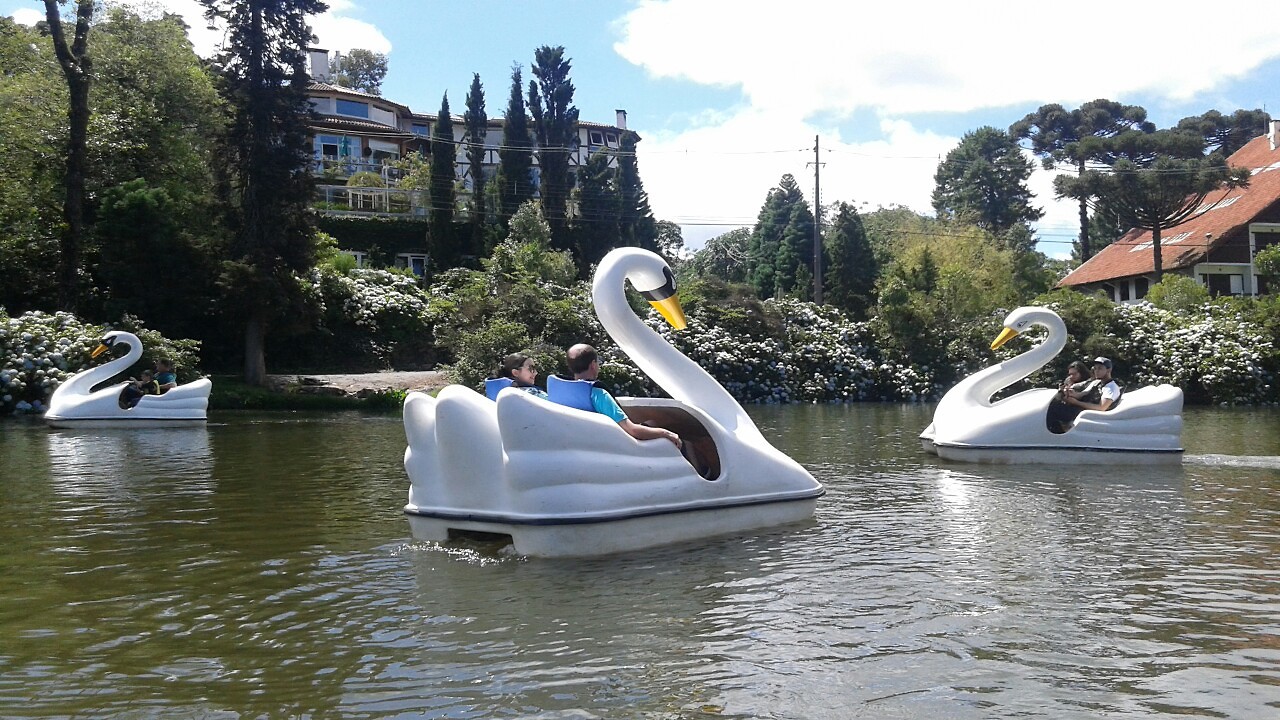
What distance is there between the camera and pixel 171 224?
2878 cm

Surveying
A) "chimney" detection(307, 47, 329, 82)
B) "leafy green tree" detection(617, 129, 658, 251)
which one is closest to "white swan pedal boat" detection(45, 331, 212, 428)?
"leafy green tree" detection(617, 129, 658, 251)

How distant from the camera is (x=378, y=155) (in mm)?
62219

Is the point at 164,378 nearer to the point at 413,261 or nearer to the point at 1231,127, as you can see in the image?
the point at 413,261

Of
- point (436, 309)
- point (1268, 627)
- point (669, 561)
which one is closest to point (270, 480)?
point (669, 561)

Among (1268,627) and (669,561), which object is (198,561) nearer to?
(669,561)

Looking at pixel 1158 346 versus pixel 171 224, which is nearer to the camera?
pixel 171 224

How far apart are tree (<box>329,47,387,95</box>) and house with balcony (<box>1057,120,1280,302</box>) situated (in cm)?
5356

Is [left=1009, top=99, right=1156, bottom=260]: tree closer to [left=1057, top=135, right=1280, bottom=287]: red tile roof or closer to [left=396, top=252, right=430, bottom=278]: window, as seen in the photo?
[left=1057, top=135, right=1280, bottom=287]: red tile roof

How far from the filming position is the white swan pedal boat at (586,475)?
7.13 m

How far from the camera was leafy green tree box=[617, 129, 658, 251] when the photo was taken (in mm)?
54250

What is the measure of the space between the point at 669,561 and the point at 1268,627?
11.8ft

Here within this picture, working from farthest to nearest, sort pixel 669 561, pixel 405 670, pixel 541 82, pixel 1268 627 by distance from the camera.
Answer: pixel 541 82, pixel 669 561, pixel 1268 627, pixel 405 670

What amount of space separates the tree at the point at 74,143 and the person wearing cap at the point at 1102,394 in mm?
24145

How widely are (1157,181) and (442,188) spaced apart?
102 feet
